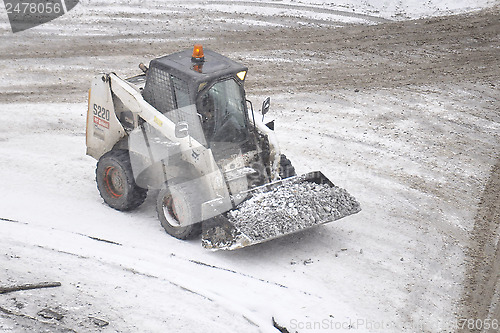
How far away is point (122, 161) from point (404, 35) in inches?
413

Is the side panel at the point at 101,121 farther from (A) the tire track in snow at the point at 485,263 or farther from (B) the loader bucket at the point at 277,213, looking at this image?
(A) the tire track in snow at the point at 485,263

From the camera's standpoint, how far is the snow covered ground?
29.3 ft

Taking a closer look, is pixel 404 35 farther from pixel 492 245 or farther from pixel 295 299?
pixel 295 299

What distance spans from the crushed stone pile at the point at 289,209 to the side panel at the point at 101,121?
8.19 ft

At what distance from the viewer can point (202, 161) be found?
10.2 metres

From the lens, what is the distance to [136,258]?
9.87 meters

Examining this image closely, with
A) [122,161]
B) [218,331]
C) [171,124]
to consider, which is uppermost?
[171,124]

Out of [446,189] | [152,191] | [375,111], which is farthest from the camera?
[375,111]

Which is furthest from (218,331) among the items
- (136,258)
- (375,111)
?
(375,111)
